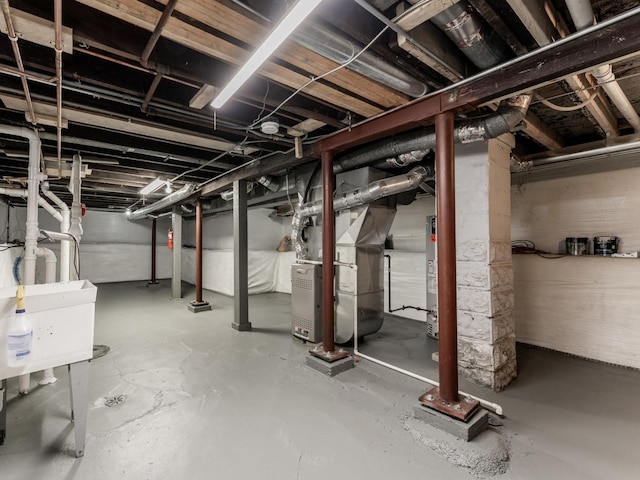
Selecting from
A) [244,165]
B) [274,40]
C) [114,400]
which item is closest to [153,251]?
[244,165]

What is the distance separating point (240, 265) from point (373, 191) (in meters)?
2.20

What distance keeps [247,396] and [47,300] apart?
1455 mm

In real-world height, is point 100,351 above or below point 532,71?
below

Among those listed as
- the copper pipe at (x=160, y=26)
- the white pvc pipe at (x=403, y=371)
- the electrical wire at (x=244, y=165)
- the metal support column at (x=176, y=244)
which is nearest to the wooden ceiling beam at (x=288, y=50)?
the copper pipe at (x=160, y=26)

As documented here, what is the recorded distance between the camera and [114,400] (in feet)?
7.55

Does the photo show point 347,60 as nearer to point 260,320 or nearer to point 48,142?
point 48,142

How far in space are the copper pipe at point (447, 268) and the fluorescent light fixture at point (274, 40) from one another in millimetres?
1217

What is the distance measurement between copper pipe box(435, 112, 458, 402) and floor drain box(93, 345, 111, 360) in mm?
3359

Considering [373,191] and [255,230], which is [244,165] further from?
[255,230]

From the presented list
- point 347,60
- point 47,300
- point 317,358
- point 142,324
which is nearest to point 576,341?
point 317,358

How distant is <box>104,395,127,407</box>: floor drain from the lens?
2.24m

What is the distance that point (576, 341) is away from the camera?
3105 millimetres

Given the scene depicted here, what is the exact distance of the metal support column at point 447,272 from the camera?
199 cm

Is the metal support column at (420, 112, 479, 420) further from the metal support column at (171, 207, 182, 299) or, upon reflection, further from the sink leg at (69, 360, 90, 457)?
the metal support column at (171, 207, 182, 299)
